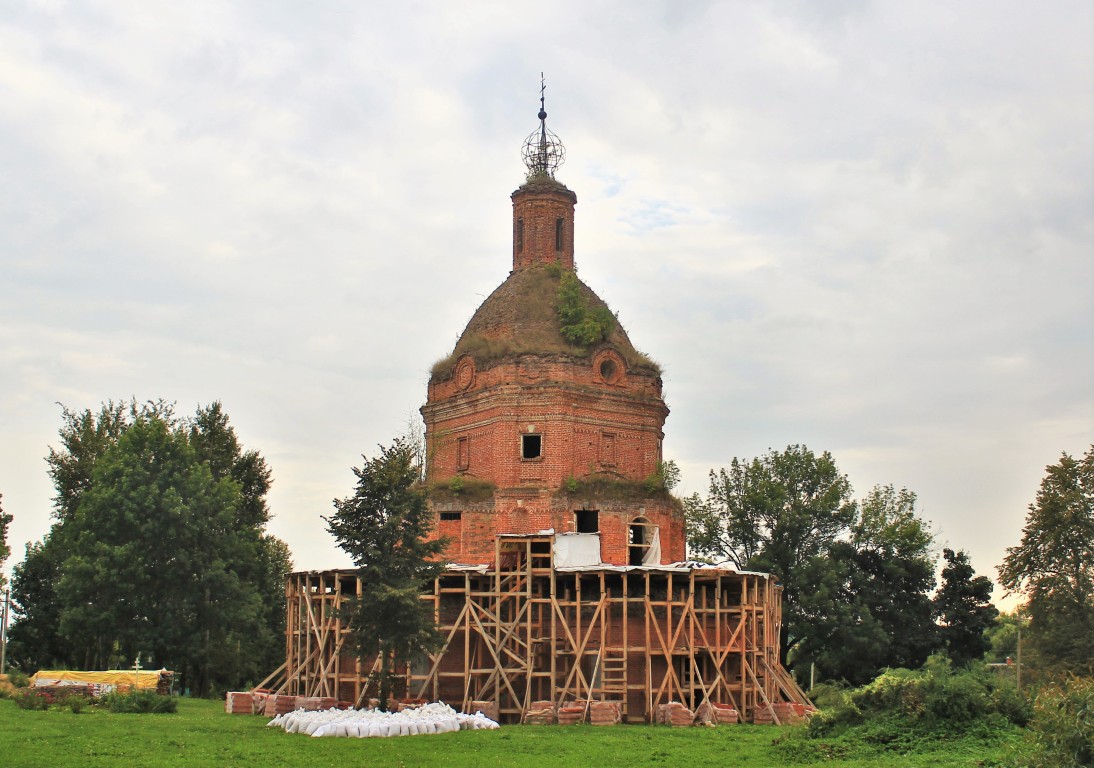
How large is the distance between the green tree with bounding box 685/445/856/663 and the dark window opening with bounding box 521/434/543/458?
9.70 metres

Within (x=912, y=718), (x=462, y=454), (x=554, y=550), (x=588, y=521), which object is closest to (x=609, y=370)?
(x=588, y=521)

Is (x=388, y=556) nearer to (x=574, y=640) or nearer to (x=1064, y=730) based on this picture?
(x=574, y=640)

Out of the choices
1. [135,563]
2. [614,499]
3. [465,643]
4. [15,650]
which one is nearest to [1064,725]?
[465,643]

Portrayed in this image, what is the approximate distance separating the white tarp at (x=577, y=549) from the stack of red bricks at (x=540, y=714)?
4.92m

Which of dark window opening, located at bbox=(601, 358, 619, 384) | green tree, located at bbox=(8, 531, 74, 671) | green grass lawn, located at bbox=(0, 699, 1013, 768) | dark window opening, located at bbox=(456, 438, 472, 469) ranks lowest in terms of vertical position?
green grass lawn, located at bbox=(0, 699, 1013, 768)

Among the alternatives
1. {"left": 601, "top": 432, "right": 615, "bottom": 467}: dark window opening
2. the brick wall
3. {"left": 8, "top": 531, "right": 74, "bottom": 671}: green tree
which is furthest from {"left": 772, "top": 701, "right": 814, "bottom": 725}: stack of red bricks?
{"left": 8, "top": 531, "right": 74, "bottom": 671}: green tree

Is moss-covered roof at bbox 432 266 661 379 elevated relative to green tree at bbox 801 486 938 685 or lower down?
elevated

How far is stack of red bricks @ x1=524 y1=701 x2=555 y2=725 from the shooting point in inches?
1238

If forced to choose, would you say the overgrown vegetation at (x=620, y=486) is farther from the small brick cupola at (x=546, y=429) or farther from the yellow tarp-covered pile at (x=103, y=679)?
the yellow tarp-covered pile at (x=103, y=679)

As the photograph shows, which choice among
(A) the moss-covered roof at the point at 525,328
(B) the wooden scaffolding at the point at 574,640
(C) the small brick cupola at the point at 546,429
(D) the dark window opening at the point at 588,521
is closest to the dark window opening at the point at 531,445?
(C) the small brick cupola at the point at 546,429

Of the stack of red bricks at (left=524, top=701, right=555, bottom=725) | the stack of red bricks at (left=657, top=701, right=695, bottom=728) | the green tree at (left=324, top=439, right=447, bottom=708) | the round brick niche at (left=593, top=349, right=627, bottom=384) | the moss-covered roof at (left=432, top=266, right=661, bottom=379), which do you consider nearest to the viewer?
the green tree at (left=324, top=439, right=447, bottom=708)

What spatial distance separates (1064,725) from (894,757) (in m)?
4.86

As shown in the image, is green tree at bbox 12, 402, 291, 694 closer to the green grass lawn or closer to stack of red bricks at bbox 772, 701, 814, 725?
the green grass lawn

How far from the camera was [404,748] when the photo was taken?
24.5m
